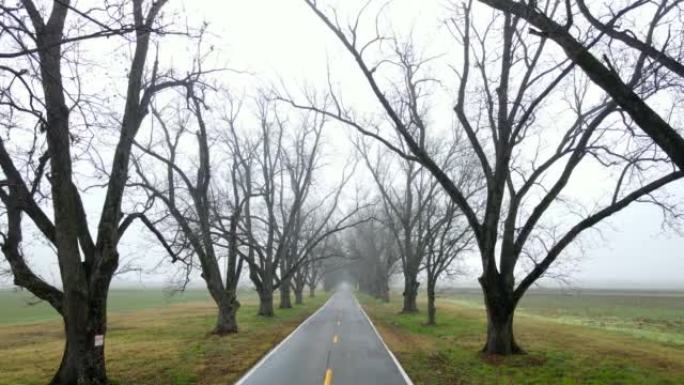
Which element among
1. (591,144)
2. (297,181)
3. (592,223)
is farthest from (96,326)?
(297,181)

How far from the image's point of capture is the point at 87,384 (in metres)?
10.6

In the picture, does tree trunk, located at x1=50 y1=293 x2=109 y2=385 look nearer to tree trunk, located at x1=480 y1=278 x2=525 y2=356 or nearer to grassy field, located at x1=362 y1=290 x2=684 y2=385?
grassy field, located at x1=362 y1=290 x2=684 y2=385

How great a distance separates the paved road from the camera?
38.5 feet

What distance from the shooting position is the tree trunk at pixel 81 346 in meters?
10.7

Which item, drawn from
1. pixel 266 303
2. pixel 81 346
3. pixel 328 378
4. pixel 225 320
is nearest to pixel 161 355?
pixel 81 346

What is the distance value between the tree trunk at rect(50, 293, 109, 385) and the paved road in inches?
108

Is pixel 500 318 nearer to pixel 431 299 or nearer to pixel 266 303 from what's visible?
pixel 431 299

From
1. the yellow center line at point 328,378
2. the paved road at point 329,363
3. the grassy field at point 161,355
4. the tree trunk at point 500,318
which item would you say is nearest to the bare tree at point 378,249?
the grassy field at point 161,355

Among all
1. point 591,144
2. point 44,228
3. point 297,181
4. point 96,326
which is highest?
point 297,181

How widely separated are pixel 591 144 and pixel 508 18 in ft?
14.7

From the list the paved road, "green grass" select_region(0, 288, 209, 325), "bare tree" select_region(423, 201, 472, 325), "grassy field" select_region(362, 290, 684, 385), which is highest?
"bare tree" select_region(423, 201, 472, 325)

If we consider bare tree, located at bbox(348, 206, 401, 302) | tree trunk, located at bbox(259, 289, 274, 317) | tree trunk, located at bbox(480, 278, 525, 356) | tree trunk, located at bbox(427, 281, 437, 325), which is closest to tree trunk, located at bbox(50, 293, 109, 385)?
tree trunk, located at bbox(480, 278, 525, 356)

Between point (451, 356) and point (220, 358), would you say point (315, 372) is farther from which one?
point (451, 356)

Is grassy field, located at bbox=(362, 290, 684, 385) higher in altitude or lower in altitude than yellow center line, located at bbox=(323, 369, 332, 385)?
lower
